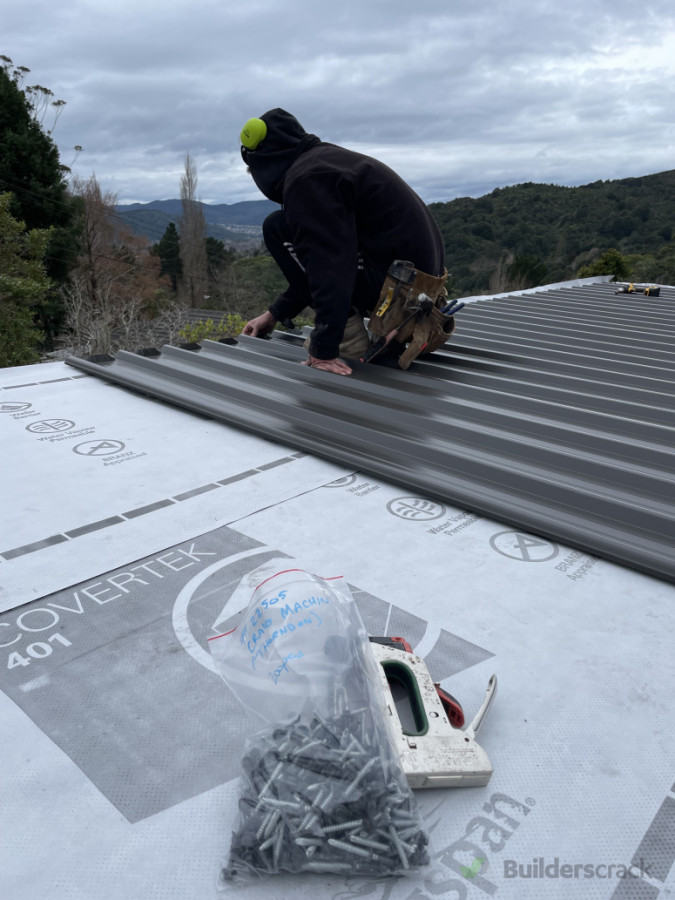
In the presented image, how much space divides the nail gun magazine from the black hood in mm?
2687

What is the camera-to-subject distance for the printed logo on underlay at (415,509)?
1996 millimetres

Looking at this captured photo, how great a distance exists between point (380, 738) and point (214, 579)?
2.58 feet

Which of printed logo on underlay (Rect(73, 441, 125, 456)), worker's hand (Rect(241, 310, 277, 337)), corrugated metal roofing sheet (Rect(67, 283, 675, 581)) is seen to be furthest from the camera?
worker's hand (Rect(241, 310, 277, 337))

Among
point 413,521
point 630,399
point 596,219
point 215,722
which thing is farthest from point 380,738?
point 596,219

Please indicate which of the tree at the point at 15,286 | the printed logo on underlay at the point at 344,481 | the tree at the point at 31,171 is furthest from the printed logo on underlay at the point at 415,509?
the tree at the point at 31,171

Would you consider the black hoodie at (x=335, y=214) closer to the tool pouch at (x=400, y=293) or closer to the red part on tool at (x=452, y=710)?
the tool pouch at (x=400, y=293)

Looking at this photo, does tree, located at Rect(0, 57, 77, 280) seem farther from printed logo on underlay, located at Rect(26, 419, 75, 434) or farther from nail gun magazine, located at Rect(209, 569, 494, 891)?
nail gun magazine, located at Rect(209, 569, 494, 891)

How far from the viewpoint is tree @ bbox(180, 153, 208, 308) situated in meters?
32.5

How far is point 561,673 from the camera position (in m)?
1.31

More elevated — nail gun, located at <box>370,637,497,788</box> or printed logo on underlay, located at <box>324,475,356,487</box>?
printed logo on underlay, located at <box>324,475,356,487</box>

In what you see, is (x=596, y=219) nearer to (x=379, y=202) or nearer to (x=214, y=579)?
(x=379, y=202)

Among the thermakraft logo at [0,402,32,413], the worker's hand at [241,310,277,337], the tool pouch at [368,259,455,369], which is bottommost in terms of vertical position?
the thermakraft logo at [0,402,32,413]

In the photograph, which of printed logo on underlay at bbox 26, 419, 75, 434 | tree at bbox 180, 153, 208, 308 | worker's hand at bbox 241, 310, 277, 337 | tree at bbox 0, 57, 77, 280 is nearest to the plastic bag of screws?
printed logo on underlay at bbox 26, 419, 75, 434

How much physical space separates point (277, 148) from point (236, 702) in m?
2.84
